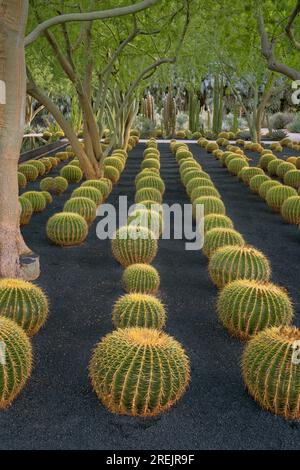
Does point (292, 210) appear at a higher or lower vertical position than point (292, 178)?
lower

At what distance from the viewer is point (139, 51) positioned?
15.0m

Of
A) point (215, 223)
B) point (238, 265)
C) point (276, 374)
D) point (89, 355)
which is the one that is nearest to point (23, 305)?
point (89, 355)

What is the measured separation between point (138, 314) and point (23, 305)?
117cm

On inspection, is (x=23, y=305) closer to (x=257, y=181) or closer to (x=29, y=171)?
(x=257, y=181)

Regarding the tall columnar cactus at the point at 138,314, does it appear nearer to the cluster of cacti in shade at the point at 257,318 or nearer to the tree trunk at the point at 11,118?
the cluster of cacti in shade at the point at 257,318

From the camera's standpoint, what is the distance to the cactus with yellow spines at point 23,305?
5020 millimetres

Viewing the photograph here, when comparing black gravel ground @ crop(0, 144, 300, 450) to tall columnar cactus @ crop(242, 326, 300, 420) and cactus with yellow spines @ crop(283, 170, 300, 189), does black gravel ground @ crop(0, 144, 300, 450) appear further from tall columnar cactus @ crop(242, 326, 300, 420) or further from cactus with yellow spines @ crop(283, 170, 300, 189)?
cactus with yellow spines @ crop(283, 170, 300, 189)

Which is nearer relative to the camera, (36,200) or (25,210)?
(25,210)

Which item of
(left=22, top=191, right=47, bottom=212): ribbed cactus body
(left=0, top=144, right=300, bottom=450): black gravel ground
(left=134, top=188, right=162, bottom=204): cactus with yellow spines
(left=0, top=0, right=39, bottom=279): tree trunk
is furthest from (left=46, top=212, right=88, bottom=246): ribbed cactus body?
(left=134, top=188, right=162, bottom=204): cactus with yellow spines

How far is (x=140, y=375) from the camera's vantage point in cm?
385

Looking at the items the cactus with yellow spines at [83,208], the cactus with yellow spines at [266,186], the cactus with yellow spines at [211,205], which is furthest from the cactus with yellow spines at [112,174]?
the cactus with yellow spines at [211,205]
